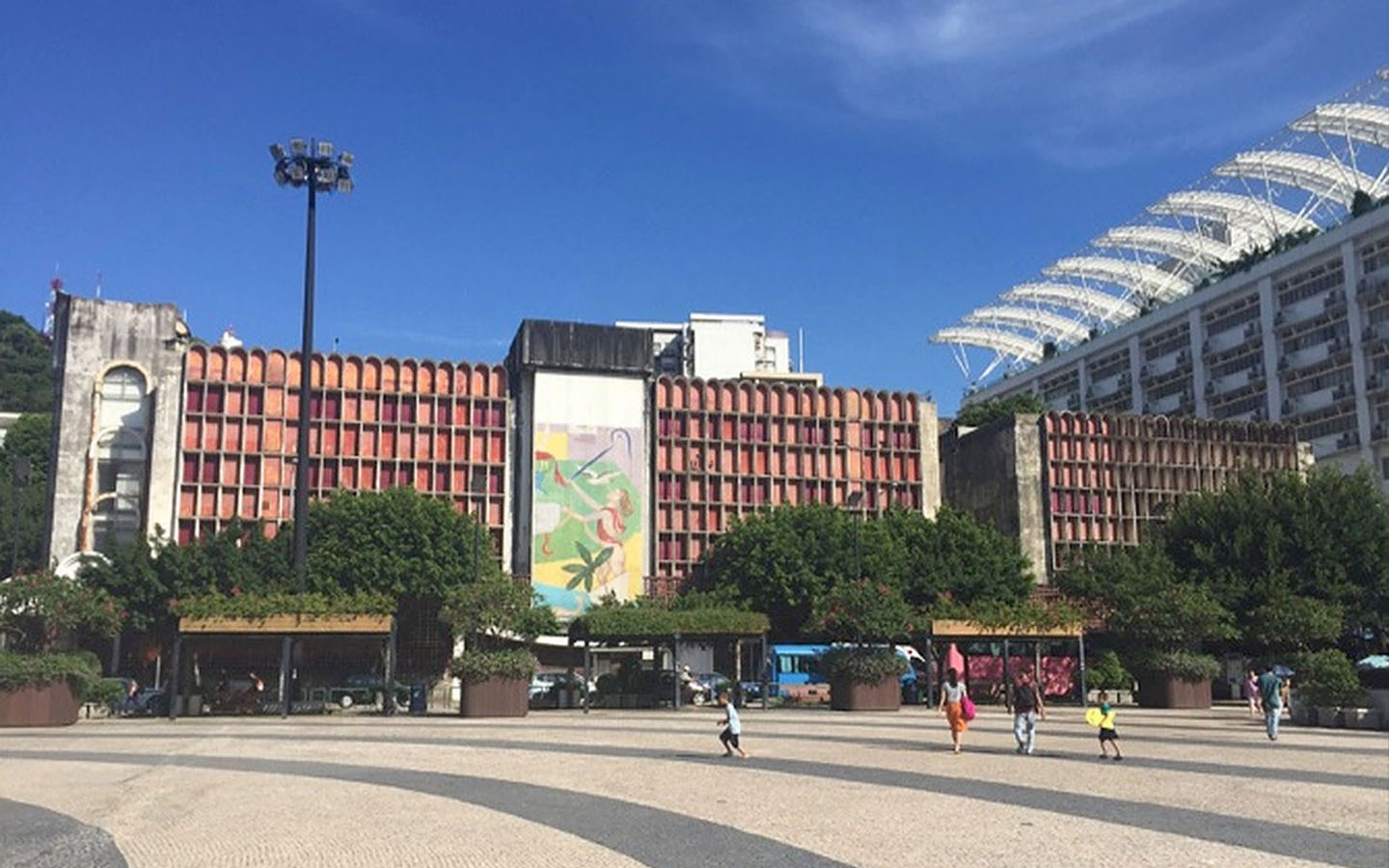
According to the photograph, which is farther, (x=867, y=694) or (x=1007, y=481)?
(x=1007, y=481)

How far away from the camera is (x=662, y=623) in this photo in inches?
1489

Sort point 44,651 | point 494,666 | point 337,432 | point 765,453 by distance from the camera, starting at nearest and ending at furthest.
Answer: point 494,666 < point 44,651 < point 337,432 < point 765,453

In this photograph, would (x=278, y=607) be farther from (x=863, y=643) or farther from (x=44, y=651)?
(x=863, y=643)

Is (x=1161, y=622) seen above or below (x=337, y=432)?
below

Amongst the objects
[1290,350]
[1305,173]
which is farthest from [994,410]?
[1305,173]

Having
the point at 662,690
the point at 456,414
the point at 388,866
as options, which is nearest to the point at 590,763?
the point at 388,866

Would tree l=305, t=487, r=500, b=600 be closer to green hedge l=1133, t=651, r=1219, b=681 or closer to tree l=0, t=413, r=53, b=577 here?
tree l=0, t=413, r=53, b=577

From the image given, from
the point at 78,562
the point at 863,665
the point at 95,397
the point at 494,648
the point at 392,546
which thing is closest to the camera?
the point at 863,665

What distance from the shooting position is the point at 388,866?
33.8 ft

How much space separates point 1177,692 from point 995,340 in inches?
2970

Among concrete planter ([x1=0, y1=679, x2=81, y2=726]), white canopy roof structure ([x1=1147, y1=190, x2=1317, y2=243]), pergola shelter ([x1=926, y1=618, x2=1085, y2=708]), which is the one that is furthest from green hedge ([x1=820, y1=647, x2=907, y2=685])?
white canopy roof structure ([x1=1147, y1=190, x2=1317, y2=243])

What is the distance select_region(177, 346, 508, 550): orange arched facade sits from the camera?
60812mm

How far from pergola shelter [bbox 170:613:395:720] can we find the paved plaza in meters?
6.49

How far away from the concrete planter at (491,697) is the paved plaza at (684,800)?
6.54 metres
